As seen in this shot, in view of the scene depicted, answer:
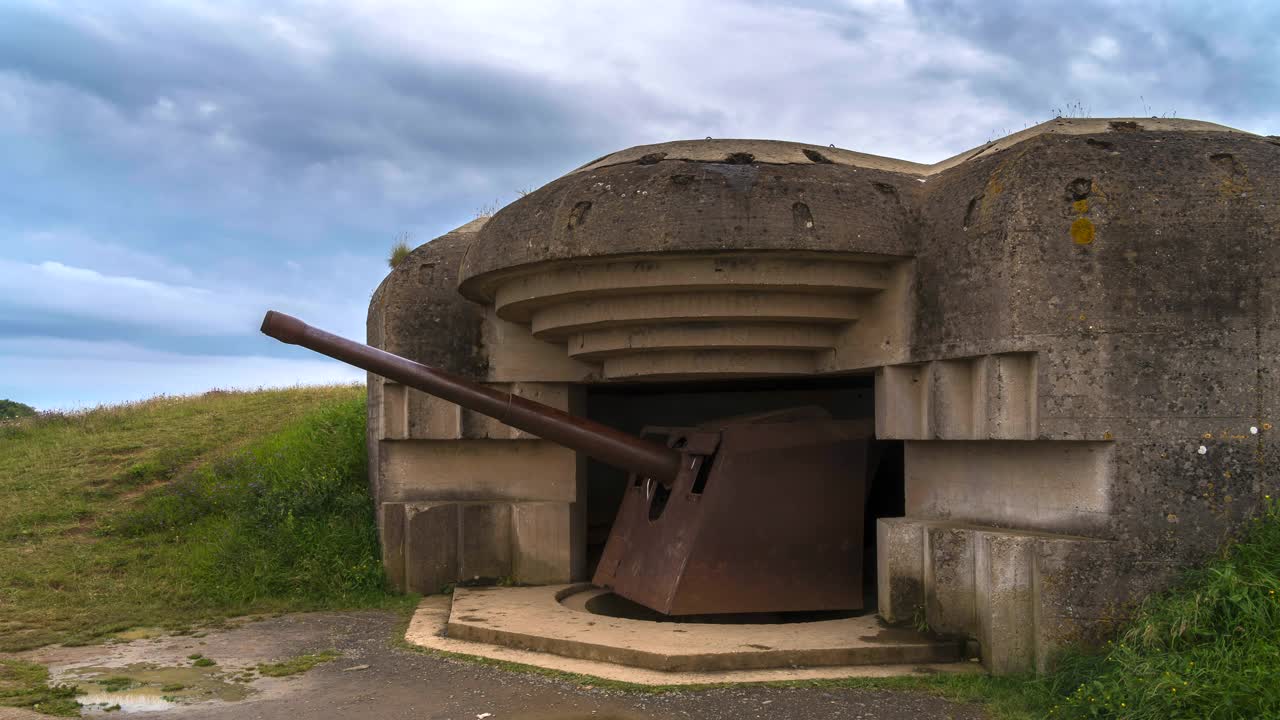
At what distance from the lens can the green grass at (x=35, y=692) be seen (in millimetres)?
5242

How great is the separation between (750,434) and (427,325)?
2.87 m

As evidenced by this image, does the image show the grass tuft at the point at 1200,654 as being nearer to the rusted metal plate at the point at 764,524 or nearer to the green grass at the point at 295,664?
the rusted metal plate at the point at 764,524

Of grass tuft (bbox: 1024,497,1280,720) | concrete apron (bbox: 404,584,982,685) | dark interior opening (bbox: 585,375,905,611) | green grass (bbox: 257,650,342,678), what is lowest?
green grass (bbox: 257,650,342,678)

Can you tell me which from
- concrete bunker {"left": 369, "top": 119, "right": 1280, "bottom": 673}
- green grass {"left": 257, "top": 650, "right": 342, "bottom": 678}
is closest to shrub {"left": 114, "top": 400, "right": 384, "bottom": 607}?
concrete bunker {"left": 369, "top": 119, "right": 1280, "bottom": 673}

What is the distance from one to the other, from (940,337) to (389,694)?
3.62 meters

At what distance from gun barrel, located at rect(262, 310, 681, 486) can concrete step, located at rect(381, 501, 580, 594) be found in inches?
49.2

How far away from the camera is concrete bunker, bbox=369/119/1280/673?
542 cm

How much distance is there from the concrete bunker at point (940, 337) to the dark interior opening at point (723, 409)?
4.26ft

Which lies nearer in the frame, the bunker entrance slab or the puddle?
the puddle

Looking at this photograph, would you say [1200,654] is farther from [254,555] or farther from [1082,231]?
[254,555]

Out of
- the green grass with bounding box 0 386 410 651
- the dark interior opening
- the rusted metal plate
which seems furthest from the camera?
the dark interior opening

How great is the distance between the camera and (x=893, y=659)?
5.80 m

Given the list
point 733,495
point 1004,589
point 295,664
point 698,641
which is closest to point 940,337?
point 1004,589

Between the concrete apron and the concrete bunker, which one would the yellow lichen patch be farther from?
the concrete apron
